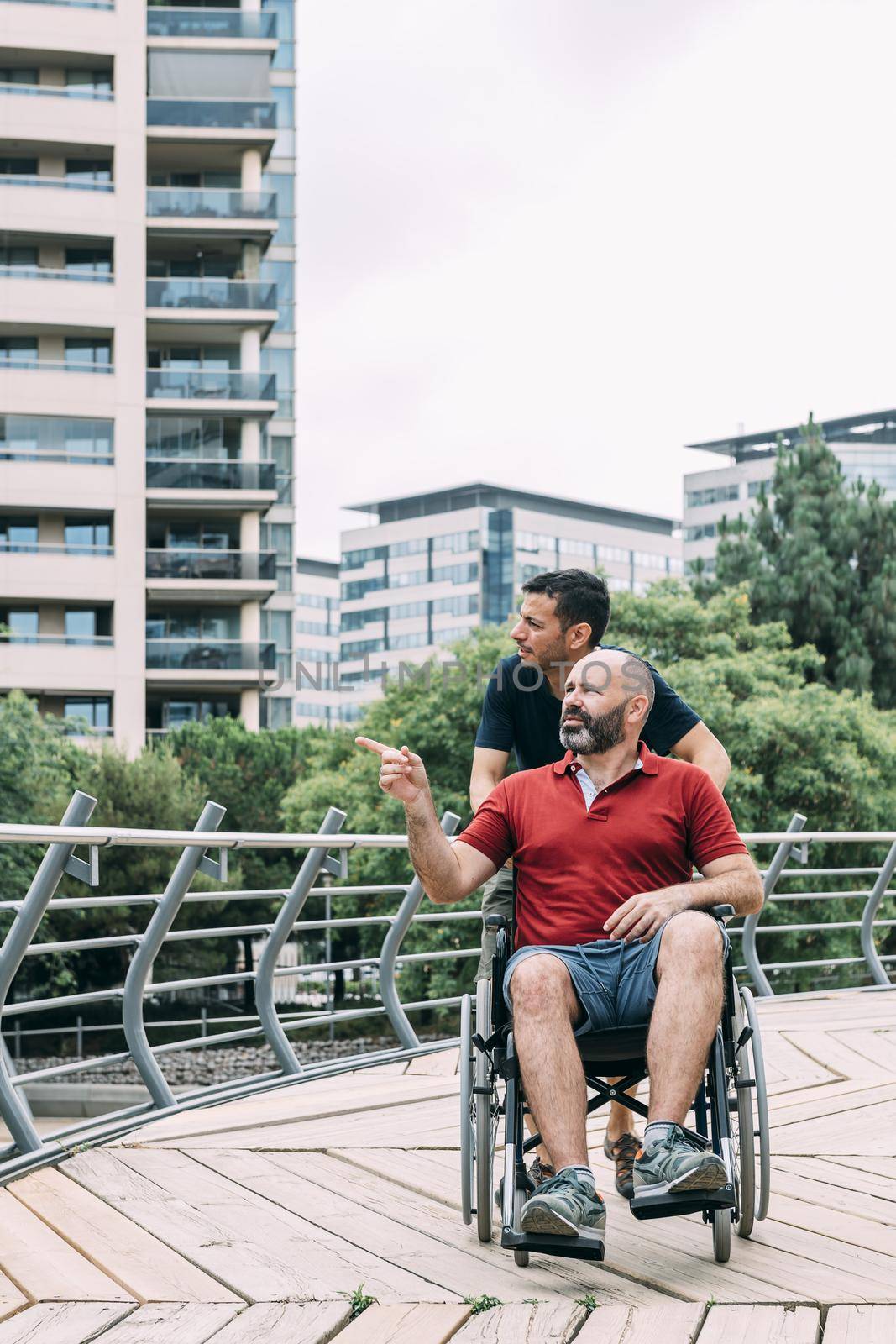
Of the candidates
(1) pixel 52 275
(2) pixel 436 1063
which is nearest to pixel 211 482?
(1) pixel 52 275

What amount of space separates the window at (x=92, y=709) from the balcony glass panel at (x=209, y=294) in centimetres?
1121

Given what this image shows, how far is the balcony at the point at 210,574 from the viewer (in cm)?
4256

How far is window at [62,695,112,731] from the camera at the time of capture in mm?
41844

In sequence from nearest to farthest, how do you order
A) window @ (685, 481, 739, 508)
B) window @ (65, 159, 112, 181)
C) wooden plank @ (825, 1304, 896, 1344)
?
wooden plank @ (825, 1304, 896, 1344)
window @ (65, 159, 112, 181)
window @ (685, 481, 739, 508)

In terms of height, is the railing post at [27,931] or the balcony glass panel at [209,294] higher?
the balcony glass panel at [209,294]

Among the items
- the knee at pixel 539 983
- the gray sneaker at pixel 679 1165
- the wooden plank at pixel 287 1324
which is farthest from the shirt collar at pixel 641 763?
the wooden plank at pixel 287 1324

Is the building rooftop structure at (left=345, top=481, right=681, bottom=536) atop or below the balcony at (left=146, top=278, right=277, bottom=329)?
→ atop

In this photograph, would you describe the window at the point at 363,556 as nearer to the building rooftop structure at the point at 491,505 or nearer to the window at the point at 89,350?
the building rooftop structure at the point at 491,505

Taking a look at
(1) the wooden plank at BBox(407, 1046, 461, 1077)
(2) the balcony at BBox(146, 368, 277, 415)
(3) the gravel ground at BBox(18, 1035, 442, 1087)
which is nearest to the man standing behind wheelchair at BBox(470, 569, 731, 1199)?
(1) the wooden plank at BBox(407, 1046, 461, 1077)

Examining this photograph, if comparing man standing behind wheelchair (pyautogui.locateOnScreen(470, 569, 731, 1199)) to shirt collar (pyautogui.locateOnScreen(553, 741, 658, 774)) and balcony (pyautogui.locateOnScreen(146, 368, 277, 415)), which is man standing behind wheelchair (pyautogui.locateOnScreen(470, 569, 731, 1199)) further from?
balcony (pyautogui.locateOnScreen(146, 368, 277, 415))

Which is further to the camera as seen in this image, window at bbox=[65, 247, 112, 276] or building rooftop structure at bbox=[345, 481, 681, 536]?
building rooftop structure at bbox=[345, 481, 681, 536]

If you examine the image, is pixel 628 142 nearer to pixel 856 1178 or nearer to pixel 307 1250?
pixel 856 1178

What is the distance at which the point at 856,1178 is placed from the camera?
13.3 ft

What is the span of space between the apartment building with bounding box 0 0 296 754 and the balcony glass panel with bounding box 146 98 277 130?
0.05 m
